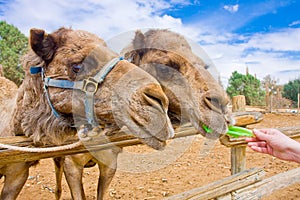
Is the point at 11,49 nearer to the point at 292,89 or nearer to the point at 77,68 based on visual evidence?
the point at 77,68

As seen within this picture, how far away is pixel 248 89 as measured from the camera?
3159cm

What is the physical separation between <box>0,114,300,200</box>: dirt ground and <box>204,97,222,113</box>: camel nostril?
205 centimetres

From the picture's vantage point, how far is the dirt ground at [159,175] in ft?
16.2

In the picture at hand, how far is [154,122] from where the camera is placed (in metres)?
1.77

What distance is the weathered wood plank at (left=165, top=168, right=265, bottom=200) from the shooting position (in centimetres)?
294

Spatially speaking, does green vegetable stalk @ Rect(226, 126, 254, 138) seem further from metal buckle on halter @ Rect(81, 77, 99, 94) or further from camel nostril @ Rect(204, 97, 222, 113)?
metal buckle on halter @ Rect(81, 77, 99, 94)

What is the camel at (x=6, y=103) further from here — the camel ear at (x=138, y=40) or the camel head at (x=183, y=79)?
the camel ear at (x=138, y=40)

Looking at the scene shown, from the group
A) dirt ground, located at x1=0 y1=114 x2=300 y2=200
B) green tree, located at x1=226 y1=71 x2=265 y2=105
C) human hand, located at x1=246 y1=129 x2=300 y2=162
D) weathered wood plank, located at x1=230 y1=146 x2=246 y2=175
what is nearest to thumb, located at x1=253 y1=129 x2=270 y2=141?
human hand, located at x1=246 y1=129 x2=300 y2=162

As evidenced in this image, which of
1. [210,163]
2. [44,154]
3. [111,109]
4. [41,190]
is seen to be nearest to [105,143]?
[44,154]

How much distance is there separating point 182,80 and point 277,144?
1.19 metres

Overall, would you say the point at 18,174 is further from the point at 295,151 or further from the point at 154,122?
the point at 295,151

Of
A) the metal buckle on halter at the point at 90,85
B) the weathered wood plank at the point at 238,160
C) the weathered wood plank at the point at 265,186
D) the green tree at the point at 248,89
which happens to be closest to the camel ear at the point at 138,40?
the metal buckle on halter at the point at 90,85

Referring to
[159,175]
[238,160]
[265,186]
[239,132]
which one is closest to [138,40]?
[239,132]

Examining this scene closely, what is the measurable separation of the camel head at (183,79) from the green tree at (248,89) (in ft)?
97.3
